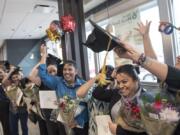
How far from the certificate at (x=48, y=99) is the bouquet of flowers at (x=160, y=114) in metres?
1.59

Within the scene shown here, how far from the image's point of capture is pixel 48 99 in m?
2.83

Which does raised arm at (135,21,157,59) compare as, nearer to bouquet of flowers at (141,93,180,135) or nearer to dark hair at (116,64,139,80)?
dark hair at (116,64,139,80)

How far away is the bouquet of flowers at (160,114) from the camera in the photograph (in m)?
1.19

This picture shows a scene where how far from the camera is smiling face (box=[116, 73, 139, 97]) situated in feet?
5.37

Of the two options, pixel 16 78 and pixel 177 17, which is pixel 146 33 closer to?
pixel 177 17

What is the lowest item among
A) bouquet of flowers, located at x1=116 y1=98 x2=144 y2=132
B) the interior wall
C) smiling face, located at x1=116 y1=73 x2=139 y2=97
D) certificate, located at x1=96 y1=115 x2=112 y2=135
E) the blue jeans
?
the blue jeans

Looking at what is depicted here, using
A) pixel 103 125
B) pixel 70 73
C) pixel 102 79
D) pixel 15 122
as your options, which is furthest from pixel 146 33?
pixel 15 122

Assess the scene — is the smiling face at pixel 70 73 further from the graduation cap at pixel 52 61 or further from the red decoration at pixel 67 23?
the red decoration at pixel 67 23

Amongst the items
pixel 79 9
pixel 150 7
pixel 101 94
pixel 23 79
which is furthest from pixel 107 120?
pixel 23 79

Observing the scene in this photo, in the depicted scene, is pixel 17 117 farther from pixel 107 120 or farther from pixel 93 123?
pixel 107 120

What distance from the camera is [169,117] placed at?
1.19 meters

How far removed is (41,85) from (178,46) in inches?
62.7

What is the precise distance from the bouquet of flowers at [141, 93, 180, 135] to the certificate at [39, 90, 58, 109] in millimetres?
1594

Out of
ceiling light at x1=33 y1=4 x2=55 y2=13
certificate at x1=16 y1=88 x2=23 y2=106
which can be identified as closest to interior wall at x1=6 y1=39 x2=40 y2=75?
ceiling light at x1=33 y1=4 x2=55 y2=13
